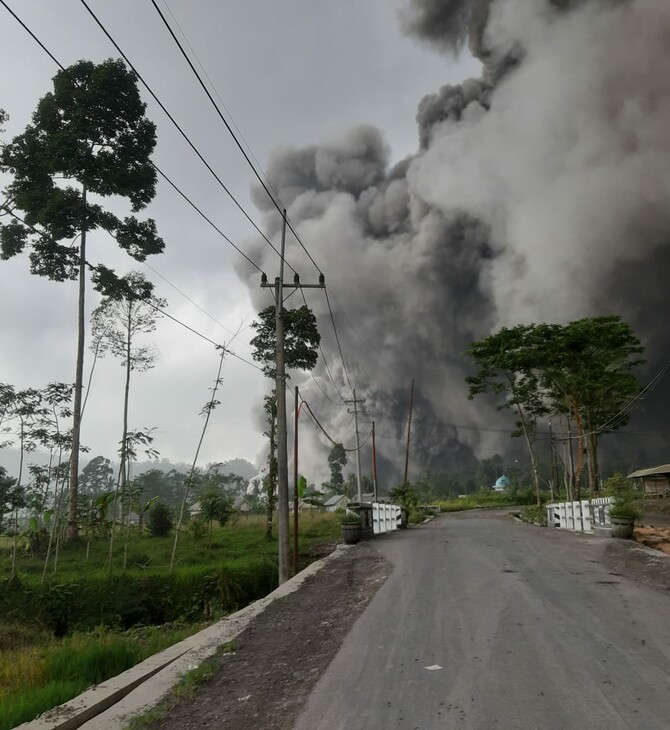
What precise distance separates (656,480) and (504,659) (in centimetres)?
6127

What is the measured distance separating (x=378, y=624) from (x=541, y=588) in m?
3.22

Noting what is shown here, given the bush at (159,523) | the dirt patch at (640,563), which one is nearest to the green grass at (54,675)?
the dirt patch at (640,563)

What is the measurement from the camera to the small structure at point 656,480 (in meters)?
52.1

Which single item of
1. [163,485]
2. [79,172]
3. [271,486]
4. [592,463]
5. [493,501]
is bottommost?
[493,501]

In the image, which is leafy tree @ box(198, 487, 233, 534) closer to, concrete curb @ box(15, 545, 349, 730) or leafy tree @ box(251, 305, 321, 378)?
leafy tree @ box(251, 305, 321, 378)

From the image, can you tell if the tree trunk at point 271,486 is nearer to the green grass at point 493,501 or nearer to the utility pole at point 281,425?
the utility pole at point 281,425

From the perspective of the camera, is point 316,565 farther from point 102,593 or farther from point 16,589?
point 16,589

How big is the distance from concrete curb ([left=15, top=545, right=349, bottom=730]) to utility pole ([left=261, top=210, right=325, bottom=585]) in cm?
735

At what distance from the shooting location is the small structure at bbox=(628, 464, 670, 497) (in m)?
52.1

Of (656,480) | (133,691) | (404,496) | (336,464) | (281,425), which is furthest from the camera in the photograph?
(336,464)

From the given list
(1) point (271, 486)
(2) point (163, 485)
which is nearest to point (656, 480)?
(1) point (271, 486)

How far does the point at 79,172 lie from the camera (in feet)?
85.9

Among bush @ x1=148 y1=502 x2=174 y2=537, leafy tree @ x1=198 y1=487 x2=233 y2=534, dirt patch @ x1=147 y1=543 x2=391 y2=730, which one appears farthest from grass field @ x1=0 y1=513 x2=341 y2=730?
dirt patch @ x1=147 y1=543 x2=391 y2=730

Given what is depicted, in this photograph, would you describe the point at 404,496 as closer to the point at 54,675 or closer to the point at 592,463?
the point at 592,463
